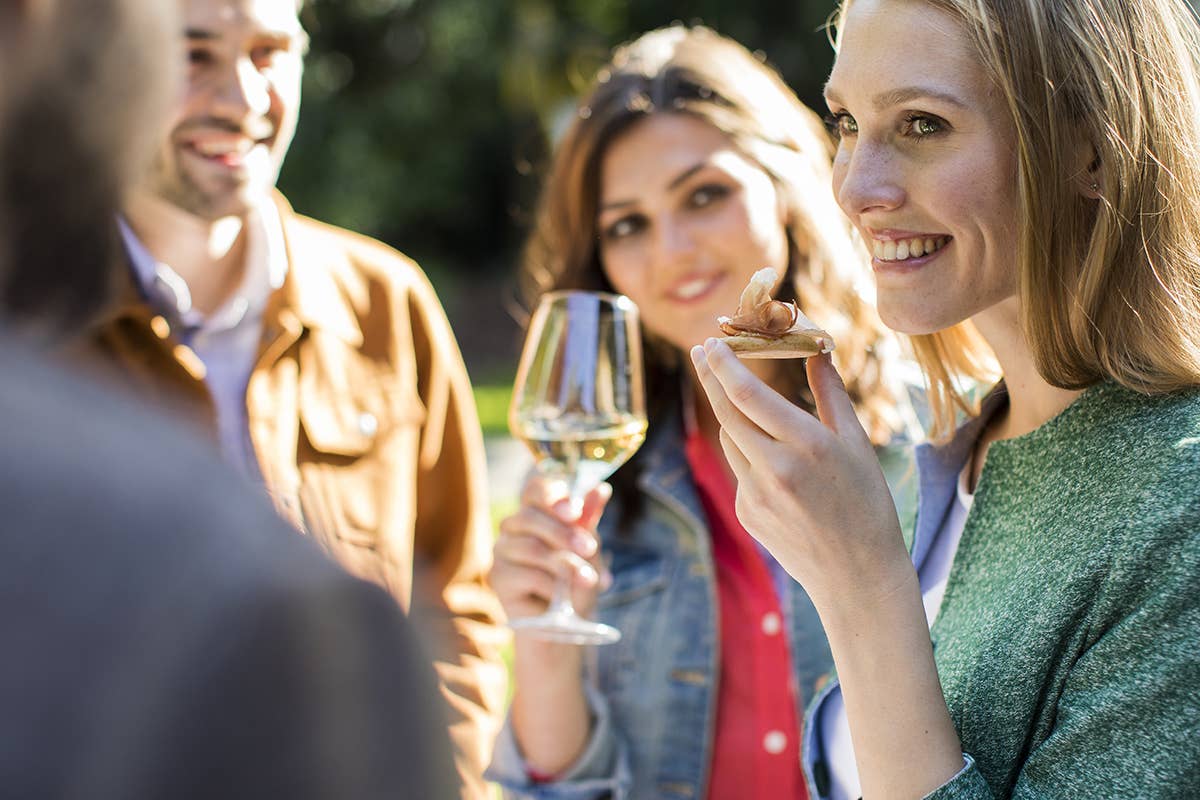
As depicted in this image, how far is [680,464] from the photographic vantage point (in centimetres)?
301

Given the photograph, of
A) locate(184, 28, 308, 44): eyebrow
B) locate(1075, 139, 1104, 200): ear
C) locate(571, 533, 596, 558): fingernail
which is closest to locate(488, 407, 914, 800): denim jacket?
locate(571, 533, 596, 558): fingernail

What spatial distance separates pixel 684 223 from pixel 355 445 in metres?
1.03

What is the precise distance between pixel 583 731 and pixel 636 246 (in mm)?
1255

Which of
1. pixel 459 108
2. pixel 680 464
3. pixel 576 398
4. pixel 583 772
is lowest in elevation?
pixel 583 772

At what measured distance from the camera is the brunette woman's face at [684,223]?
2.93 m

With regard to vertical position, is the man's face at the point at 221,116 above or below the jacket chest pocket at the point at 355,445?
above

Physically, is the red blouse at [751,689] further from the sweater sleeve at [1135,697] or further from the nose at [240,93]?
the nose at [240,93]

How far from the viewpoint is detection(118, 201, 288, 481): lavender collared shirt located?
9.23ft

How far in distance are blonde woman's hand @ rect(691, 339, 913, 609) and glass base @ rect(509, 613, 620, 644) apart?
651 millimetres

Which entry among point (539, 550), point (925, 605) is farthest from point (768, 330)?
point (539, 550)

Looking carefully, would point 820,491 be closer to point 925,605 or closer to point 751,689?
point 925,605

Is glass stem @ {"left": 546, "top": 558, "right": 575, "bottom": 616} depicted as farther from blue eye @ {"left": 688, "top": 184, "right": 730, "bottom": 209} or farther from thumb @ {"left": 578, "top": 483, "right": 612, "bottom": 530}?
blue eye @ {"left": 688, "top": 184, "right": 730, "bottom": 209}

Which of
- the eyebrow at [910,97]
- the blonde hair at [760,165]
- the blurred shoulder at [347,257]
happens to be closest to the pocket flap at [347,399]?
the blurred shoulder at [347,257]

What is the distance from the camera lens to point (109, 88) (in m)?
0.75
